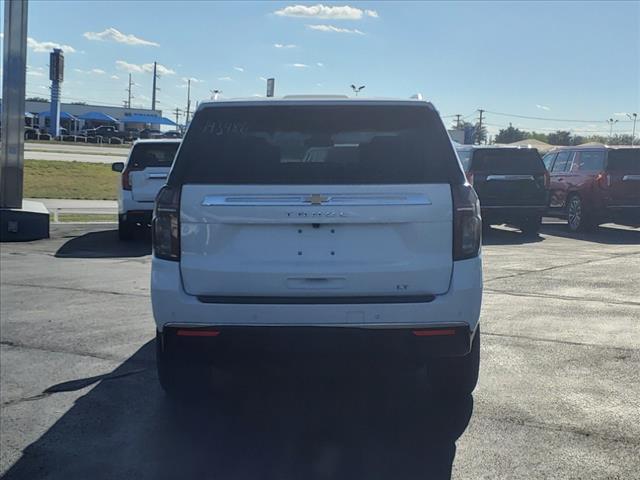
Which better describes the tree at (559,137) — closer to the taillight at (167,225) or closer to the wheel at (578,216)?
the wheel at (578,216)

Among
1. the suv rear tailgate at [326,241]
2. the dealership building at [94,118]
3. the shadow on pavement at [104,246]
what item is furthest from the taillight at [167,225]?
the dealership building at [94,118]

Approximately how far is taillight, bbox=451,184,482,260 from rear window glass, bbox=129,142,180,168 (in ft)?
33.7

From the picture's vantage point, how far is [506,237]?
52.9 feet

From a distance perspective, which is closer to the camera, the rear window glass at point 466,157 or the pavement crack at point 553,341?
the pavement crack at point 553,341

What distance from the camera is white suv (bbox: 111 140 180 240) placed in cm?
1370

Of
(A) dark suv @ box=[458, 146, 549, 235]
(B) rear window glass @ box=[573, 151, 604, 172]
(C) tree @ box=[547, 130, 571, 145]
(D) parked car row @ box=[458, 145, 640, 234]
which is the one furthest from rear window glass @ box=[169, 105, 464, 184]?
(C) tree @ box=[547, 130, 571, 145]

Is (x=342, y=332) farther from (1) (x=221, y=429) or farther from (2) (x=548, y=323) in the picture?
(2) (x=548, y=323)

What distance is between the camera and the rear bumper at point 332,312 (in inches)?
162

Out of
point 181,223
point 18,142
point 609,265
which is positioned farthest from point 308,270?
point 18,142

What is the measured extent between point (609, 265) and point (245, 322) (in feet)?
28.8

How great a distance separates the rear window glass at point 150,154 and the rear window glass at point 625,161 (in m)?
9.08

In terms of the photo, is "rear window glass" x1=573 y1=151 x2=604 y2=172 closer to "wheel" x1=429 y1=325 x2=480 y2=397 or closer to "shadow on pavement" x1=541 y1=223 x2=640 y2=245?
"shadow on pavement" x1=541 y1=223 x2=640 y2=245

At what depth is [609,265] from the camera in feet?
37.7

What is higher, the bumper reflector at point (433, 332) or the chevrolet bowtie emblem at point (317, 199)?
the chevrolet bowtie emblem at point (317, 199)
